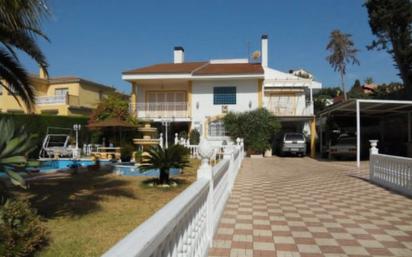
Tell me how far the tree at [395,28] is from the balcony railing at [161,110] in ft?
56.9

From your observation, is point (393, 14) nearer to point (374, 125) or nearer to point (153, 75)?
point (374, 125)

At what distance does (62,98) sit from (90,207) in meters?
27.7

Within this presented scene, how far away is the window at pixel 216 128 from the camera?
88.7 ft

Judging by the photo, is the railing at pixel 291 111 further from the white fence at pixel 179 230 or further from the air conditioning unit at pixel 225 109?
the white fence at pixel 179 230

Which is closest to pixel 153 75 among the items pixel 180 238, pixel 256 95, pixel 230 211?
pixel 256 95

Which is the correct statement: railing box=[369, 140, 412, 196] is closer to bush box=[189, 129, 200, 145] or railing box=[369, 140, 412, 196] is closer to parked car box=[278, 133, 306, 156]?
parked car box=[278, 133, 306, 156]

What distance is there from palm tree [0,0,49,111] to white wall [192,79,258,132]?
60.5 ft

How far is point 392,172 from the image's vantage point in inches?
400

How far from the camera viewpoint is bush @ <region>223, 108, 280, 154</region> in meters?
24.7

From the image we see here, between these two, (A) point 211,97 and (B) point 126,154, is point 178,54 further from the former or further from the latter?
(B) point 126,154

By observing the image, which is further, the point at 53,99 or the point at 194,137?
the point at 53,99

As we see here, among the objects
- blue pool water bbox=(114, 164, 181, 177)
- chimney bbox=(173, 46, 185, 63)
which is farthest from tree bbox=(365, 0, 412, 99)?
blue pool water bbox=(114, 164, 181, 177)

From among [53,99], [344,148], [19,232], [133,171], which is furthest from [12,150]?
[53,99]

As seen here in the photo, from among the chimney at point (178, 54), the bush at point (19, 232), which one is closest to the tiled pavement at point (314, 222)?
the bush at point (19, 232)
